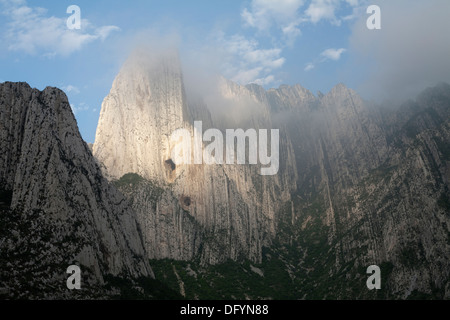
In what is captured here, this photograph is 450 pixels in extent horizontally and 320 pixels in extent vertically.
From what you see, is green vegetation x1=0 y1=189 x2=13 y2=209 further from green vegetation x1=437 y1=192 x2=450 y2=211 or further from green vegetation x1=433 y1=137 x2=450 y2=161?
green vegetation x1=433 y1=137 x2=450 y2=161

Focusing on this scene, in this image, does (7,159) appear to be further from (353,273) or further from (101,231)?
(353,273)

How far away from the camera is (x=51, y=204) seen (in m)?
102

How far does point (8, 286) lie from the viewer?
80688 mm

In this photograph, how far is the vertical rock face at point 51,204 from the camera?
92.2 meters

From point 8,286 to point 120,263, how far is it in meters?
41.0

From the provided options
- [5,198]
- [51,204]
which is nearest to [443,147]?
[51,204]

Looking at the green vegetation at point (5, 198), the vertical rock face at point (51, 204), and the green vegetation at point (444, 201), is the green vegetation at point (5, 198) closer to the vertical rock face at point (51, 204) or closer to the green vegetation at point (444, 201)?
the vertical rock face at point (51, 204)

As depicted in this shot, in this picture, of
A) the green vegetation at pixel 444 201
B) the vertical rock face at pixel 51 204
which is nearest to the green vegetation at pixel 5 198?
the vertical rock face at pixel 51 204

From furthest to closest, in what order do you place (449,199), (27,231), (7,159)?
(449,199) < (7,159) < (27,231)

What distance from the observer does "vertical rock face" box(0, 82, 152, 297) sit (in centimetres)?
9219

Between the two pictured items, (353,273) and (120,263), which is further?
(353,273)

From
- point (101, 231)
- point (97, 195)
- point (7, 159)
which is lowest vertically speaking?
point (101, 231)

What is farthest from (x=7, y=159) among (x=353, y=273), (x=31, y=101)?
(x=353, y=273)

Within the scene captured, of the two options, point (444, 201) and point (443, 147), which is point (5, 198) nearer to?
point (444, 201)
